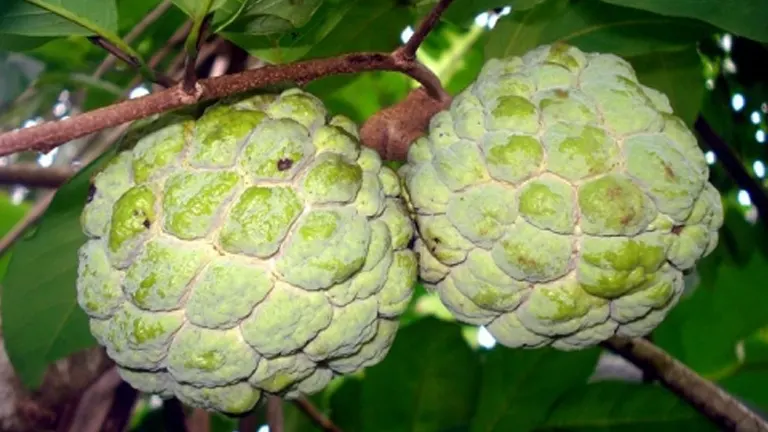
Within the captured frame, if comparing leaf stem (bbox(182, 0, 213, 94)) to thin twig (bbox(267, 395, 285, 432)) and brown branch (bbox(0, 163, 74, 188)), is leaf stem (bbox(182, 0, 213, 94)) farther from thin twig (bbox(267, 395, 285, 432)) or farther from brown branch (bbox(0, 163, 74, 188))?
thin twig (bbox(267, 395, 285, 432))

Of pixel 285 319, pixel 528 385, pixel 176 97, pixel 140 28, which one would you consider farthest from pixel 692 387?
pixel 140 28

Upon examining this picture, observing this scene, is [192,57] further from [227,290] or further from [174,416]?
[174,416]

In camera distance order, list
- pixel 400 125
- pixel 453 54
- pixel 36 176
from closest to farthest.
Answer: pixel 400 125 < pixel 36 176 < pixel 453 54

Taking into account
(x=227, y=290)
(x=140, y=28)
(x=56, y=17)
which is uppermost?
(x=56, y=17)

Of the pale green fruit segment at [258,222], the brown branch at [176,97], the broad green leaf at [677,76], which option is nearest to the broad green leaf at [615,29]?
the broad green leaf at [677,76]

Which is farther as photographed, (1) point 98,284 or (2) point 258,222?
(1) point 98,284

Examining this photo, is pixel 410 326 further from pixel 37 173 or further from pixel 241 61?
pixel 37 173

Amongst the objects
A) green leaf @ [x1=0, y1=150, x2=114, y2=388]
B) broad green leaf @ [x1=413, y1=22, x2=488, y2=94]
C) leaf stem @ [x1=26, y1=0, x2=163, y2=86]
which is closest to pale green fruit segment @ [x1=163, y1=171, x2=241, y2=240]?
leaf stem @ [x1=26, y1=0, x2=163, y2=86]
